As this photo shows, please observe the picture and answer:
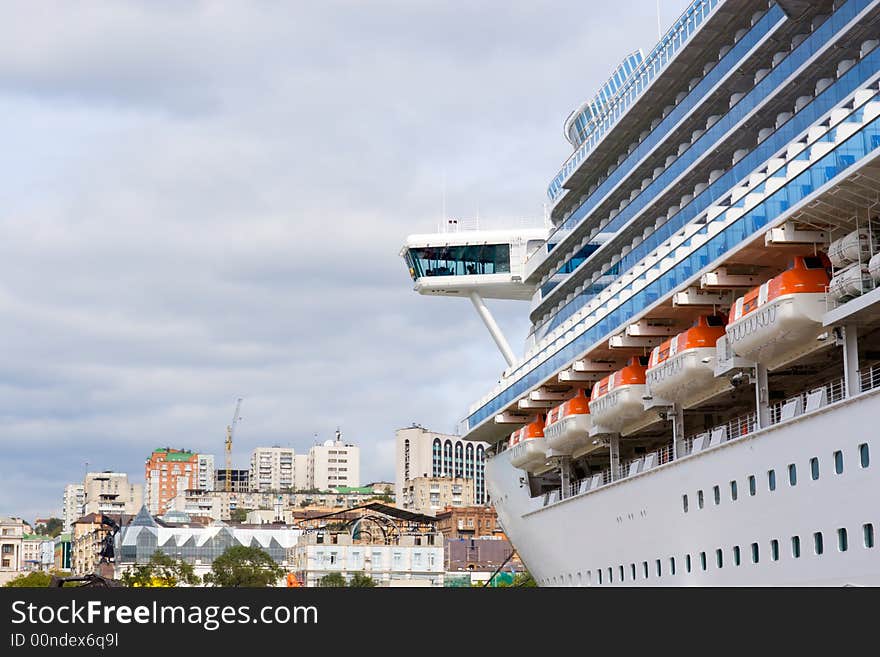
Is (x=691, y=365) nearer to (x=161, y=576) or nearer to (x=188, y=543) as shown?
(x=161, y=576)

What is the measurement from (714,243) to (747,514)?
272 inches

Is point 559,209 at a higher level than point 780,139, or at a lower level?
higher

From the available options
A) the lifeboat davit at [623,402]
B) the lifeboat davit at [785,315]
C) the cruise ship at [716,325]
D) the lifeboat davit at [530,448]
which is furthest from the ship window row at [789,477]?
the lifeboat davit at [530,448]

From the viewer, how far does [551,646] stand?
2022cm

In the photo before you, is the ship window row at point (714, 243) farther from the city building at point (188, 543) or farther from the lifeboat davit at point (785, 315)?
the city building at point (188, 543)

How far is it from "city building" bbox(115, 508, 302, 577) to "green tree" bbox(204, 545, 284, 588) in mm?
33554

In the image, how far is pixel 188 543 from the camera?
169 m

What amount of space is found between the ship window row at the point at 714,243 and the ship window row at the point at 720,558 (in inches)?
272

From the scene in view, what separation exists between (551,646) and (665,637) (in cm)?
154

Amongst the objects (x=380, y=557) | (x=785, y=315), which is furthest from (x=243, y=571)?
(x=785, y=315)

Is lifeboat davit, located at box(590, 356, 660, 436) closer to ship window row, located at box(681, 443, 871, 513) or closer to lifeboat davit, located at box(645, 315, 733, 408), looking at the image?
lifeboat davit, located at box(645, 315, 733, 408)

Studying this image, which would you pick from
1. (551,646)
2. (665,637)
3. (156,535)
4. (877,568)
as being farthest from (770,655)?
(156,535)

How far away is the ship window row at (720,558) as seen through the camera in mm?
28516

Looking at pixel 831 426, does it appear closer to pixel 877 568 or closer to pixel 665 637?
pixel 877 568
